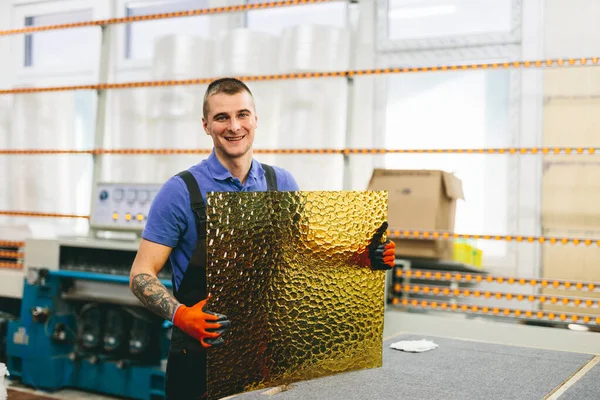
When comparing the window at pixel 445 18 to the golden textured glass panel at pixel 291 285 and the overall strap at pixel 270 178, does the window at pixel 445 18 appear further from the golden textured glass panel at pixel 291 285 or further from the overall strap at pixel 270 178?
the golden textured glass panel at pixel 291 285

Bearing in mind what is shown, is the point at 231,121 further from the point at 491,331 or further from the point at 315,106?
the point at 315,106

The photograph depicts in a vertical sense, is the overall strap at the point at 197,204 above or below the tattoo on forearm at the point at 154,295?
above

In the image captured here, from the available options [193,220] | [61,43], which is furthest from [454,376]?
[61,43]

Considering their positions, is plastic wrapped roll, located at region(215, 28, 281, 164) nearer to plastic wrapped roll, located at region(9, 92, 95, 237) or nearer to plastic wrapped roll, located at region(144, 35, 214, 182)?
plastic wrapped roll, located at region(144, 35, 214, 182)

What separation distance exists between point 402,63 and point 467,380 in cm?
275

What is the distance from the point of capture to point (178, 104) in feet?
13.7

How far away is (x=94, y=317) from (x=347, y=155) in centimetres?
173

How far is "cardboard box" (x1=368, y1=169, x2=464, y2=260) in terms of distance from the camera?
10.9 feet

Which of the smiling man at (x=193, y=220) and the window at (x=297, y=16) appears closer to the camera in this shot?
the smiling man at (x=193, y=220)

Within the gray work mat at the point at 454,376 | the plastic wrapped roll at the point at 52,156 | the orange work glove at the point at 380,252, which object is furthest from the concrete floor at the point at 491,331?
the plastic wrapped roll at the point at 52,156

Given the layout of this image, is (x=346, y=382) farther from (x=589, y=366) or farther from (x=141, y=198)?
(x=141, y=198)

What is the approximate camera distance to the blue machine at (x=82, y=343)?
151 inches

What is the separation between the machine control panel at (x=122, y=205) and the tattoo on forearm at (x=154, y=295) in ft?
6.98

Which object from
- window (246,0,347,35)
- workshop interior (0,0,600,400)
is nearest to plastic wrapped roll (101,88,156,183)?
workshop interior (0,0,600,400)
